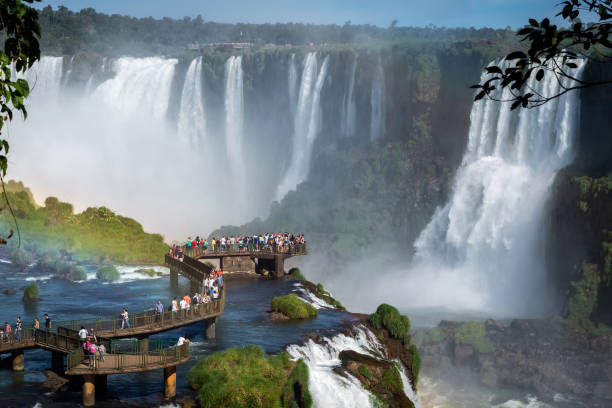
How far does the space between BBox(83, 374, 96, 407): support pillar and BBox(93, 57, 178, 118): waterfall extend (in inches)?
2814

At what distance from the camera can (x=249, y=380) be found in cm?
2269

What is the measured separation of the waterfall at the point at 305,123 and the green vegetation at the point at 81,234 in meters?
21.8

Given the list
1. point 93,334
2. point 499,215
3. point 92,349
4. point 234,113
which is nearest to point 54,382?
point 93,334

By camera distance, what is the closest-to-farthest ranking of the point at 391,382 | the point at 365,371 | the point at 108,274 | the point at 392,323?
the point at 365,371, the point at 391,382, the point at 392,323, the point at 108,274

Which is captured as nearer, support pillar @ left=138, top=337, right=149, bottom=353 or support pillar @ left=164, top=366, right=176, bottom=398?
support pillar @ left=164, top=366, right=176, bottom=398

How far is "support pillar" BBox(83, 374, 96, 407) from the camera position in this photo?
2259 centimetres

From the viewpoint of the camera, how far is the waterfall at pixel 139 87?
91.6 metres

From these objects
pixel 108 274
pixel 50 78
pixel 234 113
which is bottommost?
pixel 108 274

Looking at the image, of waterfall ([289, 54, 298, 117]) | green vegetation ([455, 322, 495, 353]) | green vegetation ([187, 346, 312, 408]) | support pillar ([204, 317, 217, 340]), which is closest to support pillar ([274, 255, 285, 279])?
green vegetation ([455, 322, 495, 353])

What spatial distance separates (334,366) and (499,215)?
117 feet

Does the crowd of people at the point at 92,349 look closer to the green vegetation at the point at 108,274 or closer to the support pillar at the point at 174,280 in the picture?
the support pillar at the point at 174,280

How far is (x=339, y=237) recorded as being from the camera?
71.4 metres

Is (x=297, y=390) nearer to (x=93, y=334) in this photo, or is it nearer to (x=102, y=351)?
(x=102, y=351)

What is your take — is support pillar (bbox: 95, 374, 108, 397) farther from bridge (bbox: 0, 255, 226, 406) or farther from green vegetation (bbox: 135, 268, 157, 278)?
green vegetation (bbox: 135, 268, 157, 278)
